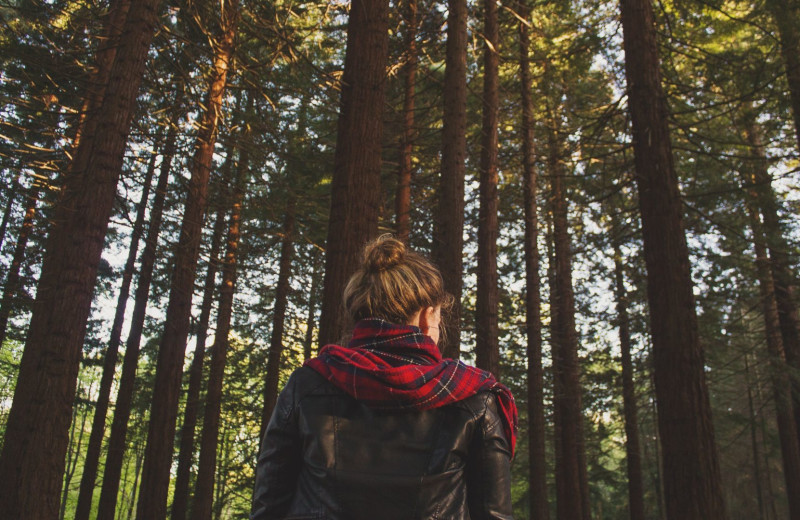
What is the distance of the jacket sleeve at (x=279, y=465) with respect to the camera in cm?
189

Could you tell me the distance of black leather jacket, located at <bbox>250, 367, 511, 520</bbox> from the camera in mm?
1742

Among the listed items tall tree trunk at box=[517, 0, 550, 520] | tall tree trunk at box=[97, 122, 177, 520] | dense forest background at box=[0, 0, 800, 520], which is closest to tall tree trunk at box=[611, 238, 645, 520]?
dense forest background at box=[0, 0, 800, 520]

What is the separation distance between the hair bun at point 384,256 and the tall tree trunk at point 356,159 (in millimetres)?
2913

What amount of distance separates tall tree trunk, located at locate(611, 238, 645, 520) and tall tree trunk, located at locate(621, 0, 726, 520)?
1047 centimetres

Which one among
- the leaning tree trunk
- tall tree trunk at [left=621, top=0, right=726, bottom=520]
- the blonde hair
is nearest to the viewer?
the blonde hair

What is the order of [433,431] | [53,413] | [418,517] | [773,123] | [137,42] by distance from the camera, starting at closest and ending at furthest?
[418,517], [433,431], [53,413], [137,42], [773,123]

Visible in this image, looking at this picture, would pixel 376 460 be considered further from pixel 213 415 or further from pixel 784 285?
pixel 784 285

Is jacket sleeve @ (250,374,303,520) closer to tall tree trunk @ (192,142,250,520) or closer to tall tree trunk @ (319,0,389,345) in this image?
tall tree trunk @ (319,0,389,345)

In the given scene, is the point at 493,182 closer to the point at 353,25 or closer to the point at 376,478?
the point at 353,25

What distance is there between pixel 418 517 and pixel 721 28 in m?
10.2

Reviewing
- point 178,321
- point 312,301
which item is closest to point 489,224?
point 178,321

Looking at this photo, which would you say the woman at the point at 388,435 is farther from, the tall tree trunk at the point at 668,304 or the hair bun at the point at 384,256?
the tall tree trunk at the point at 668,304

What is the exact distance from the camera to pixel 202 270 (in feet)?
63.4

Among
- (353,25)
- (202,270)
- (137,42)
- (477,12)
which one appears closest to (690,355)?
(353,25)
